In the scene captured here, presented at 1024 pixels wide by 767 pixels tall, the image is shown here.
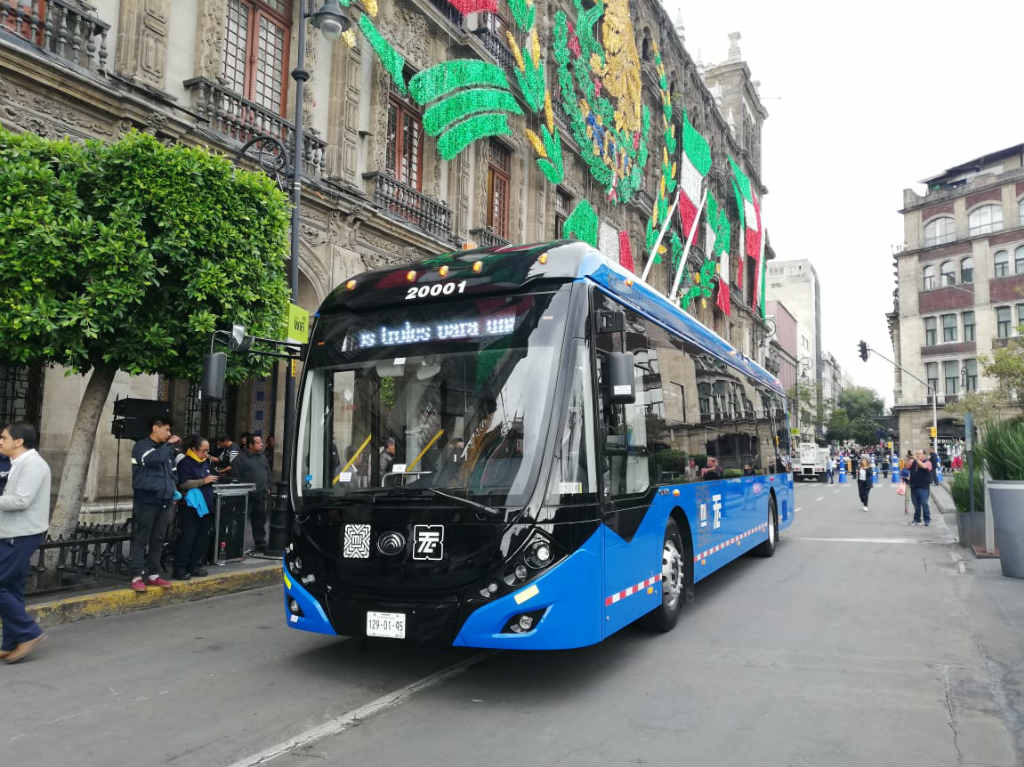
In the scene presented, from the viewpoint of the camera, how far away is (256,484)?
1199 cm

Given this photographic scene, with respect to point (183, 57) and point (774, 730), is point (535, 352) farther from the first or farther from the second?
point (183, 57)

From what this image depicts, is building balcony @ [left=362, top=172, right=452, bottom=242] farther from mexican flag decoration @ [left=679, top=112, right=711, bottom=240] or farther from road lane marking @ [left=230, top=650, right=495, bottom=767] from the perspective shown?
mexican flag decoration @ [left=679, top=112, right=711, bottom=240]

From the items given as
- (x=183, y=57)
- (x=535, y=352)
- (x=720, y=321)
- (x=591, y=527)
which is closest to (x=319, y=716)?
(x=591, y=527)

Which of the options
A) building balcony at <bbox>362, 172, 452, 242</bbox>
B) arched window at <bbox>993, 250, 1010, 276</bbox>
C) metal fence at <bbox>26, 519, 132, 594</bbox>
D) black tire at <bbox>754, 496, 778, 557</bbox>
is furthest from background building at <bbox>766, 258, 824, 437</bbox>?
metal fence at <bbox>26, 519, 132, 594</bbox>

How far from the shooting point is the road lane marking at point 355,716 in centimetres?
424

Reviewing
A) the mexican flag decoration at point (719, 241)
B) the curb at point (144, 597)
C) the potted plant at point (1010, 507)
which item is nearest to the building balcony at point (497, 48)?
the potted plant at point (1010, 507)

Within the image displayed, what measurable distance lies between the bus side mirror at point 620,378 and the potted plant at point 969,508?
10775 mm

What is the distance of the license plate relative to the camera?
5.27 metres

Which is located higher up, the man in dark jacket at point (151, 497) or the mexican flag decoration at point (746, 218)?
the mexican flag decoration at point (746, 218)

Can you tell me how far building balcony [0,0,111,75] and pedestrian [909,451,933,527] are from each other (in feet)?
57.8

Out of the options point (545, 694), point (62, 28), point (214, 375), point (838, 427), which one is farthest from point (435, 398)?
point (838, 427)

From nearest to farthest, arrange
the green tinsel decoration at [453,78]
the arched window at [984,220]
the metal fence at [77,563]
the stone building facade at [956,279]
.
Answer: the metal fence at [77,563] → the green tinsel decoration at [453,78] → the stone building facade at [956,279] → the arched window at [984,220]

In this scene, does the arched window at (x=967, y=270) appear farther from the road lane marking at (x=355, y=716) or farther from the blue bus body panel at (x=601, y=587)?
the road lane marking at (x=355, y=716)

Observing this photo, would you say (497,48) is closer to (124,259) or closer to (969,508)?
(969,508)
